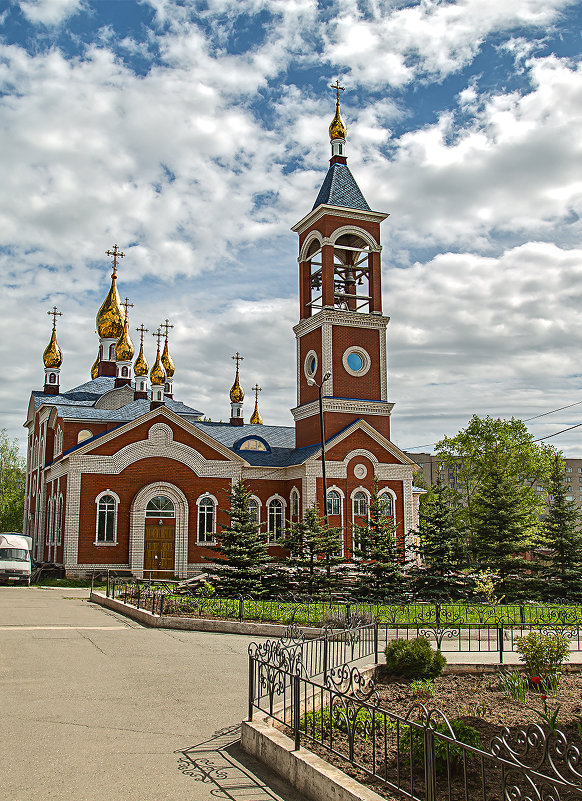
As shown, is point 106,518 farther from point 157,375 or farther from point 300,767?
point 300,767

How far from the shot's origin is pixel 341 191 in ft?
115

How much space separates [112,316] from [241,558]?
25817mm

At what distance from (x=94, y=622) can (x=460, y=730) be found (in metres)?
11.8

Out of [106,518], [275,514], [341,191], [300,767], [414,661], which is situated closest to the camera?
[300,767]

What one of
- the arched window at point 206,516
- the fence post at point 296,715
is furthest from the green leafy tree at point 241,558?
the fence post at point 296,715

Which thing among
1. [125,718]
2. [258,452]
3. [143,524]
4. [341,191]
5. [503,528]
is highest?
[341,191]

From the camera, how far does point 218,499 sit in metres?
31.3

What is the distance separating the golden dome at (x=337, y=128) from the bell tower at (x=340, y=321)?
7.95 feet

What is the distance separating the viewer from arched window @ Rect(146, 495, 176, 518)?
30.2m

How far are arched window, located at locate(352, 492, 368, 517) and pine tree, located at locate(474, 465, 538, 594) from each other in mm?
9451

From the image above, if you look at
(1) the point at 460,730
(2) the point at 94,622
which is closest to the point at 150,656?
(2) the point at 94,622

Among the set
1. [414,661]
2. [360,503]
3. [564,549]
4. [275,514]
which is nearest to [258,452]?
[275,514]

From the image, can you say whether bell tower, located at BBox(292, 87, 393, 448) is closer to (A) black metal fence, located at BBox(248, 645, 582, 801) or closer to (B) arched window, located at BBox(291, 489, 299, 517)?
(B) arched window, located at BBox(291, 489, 299, 517)

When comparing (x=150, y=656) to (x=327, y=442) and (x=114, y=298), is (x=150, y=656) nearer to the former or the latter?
(x=327, y=442)
